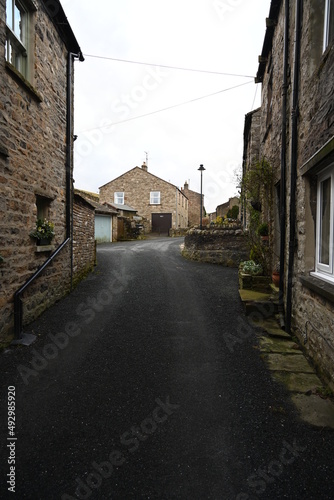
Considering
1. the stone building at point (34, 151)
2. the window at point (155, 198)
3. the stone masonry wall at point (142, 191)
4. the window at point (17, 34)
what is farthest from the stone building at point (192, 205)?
the window at point (17, 34)

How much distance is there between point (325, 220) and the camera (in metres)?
3.48

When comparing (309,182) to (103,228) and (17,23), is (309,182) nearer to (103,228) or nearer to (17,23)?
(17,23)

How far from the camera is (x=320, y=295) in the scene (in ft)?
10.6

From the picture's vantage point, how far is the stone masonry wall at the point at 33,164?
400cm

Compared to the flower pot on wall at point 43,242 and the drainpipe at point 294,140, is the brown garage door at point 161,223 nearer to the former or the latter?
the flower pot on wall at point 43,242

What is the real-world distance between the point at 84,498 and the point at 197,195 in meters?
41.0

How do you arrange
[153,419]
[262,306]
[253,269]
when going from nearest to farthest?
[153,419]
[262,306]
[253,269]

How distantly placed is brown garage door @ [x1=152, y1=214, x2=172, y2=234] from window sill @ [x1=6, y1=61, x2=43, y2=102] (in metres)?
24.5

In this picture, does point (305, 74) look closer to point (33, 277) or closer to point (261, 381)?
point (261, 381)

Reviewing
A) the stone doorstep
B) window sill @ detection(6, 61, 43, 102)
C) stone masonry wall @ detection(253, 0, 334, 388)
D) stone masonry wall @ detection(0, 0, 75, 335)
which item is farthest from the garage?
the stone doorstep

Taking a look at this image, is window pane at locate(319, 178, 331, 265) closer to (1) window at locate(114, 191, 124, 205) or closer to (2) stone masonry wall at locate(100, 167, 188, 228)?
(2) stone masonry wall at locate(100, 167, 188, 228)

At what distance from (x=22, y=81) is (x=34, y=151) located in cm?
112

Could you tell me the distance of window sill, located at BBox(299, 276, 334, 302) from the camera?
114 inches

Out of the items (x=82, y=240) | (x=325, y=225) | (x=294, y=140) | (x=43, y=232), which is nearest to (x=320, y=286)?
A: (x=325, y=225)
